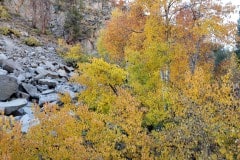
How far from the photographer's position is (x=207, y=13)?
2294 cm

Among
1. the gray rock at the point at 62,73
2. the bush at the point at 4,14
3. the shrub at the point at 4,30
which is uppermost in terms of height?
the bush at the point at 4,14

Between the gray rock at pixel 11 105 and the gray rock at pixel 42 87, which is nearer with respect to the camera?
the gray rock at pixel 11 105

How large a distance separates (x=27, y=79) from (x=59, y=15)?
2533 cm

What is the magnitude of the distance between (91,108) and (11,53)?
14.6 meters

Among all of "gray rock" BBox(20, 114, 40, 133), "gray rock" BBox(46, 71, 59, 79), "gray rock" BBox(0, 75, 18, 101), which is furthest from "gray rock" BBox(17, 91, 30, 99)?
"gray rock" BBox(46, 71, 59, 79)

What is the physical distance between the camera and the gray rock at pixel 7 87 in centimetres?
2364

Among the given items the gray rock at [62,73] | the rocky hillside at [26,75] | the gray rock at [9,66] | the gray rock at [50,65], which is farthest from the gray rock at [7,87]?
the gray rock at [50,65]

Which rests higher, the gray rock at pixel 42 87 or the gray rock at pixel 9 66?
the gray rock at pixel 9 66

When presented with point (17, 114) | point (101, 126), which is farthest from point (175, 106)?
point (17, 114)

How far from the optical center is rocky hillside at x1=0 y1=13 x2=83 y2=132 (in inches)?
899

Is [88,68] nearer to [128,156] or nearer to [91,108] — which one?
[91,108]

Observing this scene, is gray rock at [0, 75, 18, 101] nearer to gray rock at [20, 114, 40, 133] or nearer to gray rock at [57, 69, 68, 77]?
gray rock at [20, 114, 40, 133]

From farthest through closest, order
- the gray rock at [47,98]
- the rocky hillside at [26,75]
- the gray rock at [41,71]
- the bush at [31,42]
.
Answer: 1. the bush at [31,42]
2. the gray rock at [41,71]
3. the gray rock at [47,98]
4. the rocky hillside at [26,75]

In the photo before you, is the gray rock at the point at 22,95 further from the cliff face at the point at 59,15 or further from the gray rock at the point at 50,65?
the cliff face at the point at 59,15
